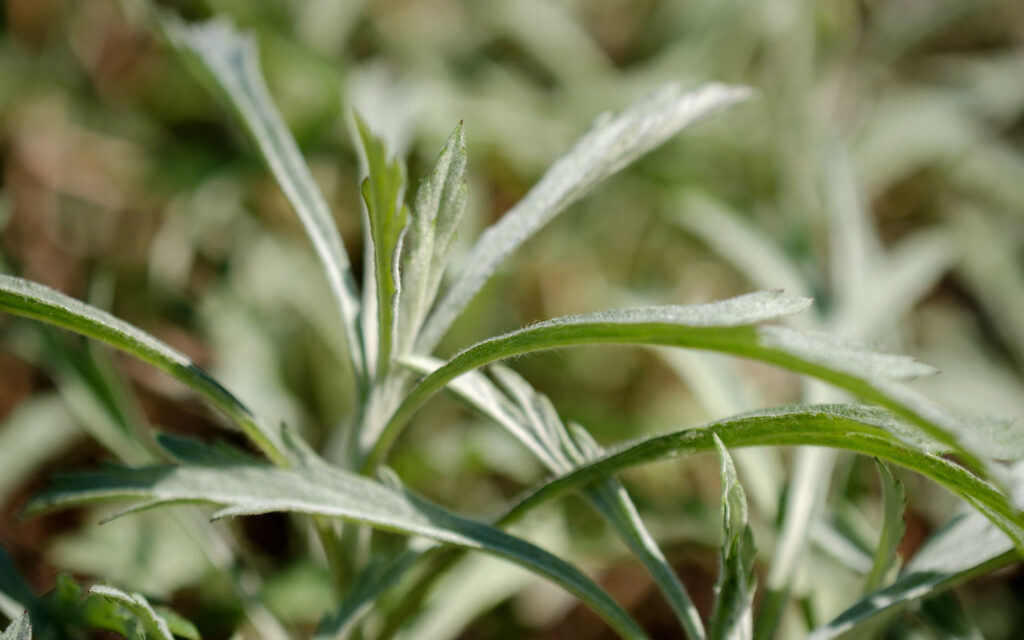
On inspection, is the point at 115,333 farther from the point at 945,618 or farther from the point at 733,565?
the point at 945,618

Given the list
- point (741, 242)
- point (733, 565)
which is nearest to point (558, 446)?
point (733, 565)

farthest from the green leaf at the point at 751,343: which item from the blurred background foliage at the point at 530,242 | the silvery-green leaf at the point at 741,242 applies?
the silvery-green leaf at the point at 741,242

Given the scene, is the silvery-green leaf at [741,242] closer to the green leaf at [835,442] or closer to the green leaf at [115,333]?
the green leaf at [835,442]

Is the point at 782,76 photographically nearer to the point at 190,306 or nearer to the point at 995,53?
the point at 995,53

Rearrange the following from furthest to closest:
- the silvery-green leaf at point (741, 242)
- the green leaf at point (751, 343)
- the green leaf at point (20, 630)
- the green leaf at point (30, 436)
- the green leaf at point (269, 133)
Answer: the silvery-green leaf at point (741, 242)
the green leaf at point (30, 436)
the green leaf at point (269, 133)
the green leaf at point (20, 630)
the green leaf at point (751, 343)

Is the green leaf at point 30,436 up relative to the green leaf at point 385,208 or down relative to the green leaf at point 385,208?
down

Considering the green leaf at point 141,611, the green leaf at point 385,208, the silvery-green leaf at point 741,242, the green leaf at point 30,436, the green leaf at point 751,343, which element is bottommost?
the green leaf at point 141,611

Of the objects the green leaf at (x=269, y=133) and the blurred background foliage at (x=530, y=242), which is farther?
the blurred background foliage at (x=530, y=242)
